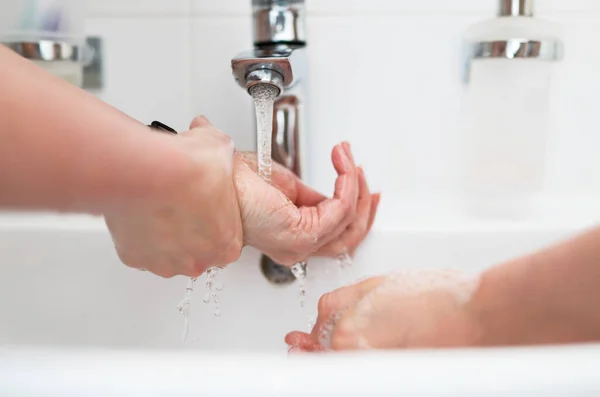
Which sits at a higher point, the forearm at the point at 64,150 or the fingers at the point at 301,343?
the forearm at the point at 64,150

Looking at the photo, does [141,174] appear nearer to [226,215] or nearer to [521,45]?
[226,215]

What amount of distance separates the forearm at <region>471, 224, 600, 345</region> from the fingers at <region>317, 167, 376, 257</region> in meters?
0.16

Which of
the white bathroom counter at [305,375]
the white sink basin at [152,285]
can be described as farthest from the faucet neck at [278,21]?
the white bathroom counter at [305,375]

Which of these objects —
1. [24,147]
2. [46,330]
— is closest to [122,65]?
[46,330]

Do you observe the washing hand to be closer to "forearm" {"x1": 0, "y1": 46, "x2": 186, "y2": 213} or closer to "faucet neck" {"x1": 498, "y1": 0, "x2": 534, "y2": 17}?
"forearm" {"x1": 0, "y1": 46, "x2": 186, "y2": 213}

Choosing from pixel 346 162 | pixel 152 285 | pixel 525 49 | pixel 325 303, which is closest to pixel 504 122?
pixel 525 49

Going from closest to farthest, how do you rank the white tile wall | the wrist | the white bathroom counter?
the white bathroom counter < the wrist < the white tile wall

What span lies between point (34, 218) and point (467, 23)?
53 cm

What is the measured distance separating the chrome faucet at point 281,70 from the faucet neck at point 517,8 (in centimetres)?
21

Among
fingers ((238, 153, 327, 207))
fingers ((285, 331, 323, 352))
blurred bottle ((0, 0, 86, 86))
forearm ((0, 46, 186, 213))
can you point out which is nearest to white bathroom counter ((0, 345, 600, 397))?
forearm ((0, 46, 186, 213))

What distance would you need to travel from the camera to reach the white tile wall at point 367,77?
2.27 ft

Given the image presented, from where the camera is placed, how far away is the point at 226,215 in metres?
0.44

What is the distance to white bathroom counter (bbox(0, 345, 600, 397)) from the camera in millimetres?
229

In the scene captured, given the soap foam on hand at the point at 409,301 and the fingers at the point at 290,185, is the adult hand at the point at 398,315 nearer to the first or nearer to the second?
the soap foam on hand at the point at 409,301
